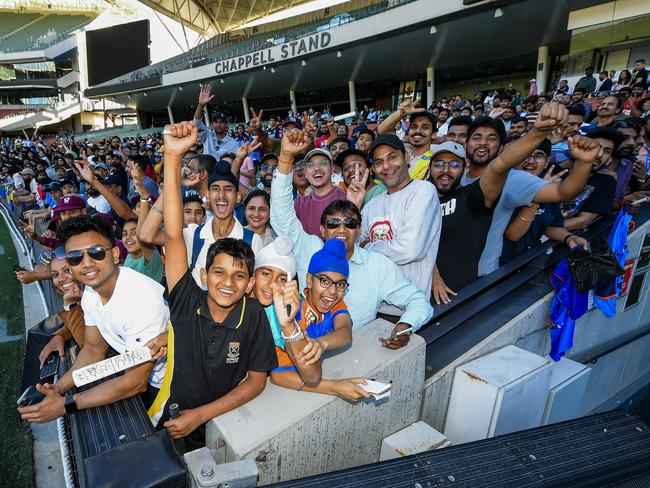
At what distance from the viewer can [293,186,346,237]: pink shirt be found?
355cm

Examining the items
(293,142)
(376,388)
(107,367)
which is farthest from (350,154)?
(107,367)

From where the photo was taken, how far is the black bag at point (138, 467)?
48.5 inches

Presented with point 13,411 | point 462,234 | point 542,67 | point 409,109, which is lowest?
point 13,411

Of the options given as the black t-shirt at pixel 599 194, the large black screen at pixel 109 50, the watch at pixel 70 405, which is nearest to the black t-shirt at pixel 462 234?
the black t-shirt at pixel 599 194

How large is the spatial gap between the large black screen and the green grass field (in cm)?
5462

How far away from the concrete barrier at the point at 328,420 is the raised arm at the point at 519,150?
1.33 meters

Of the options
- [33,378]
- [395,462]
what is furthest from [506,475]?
[33,378]

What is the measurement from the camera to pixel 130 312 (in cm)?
221

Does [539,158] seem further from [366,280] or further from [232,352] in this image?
[232,352]

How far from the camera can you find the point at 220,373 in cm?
198

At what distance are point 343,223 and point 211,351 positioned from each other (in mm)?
1208

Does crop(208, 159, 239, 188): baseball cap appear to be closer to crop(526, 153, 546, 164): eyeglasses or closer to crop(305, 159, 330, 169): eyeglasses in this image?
crop(305, 159, 330, 169): eyeglasses

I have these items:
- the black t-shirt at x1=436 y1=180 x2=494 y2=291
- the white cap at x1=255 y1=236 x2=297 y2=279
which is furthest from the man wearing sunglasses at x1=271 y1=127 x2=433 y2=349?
the black t-shirt at x1=436 y1=180 x2=494 y2=291

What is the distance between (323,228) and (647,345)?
215 inches
